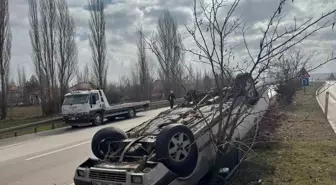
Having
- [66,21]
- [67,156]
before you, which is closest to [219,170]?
[67,156]

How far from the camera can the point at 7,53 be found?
27.6 meters

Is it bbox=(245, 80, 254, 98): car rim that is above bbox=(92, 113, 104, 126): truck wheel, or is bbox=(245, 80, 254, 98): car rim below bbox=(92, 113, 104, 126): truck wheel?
above

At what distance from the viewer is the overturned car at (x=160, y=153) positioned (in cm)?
436

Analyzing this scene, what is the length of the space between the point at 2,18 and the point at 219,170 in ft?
84.6

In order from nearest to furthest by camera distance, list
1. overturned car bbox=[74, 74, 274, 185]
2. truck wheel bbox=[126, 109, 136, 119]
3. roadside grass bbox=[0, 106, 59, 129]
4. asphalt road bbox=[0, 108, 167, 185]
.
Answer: overturned car bbox=[74, 74, 274, 185] < asphalt road bbox=[0, 108, 167, 185] < truck wheel bbox=[126, 109, 136, 119] < roadside grass bbox=[0, 106, 59, 129]

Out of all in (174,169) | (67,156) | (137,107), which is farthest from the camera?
(137,107)

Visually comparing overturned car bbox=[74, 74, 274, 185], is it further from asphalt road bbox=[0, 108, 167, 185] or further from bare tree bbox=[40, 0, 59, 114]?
bare tree bbox=[40, 0, 59, 114]

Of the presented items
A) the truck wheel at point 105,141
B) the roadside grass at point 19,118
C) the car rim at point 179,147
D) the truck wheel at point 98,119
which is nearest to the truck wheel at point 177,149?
the car rim at point 179,147

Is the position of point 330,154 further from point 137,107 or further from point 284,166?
point 137,107

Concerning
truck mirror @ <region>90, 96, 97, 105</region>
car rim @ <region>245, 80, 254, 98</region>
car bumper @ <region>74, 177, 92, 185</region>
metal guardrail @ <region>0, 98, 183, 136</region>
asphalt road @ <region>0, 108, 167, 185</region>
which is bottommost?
asphalt road @ <region>0, 108, 167, 185</region>

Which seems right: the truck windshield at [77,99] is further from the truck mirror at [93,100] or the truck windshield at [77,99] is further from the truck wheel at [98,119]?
the truck wheel at [98,119]

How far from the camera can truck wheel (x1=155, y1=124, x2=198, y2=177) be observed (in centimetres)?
450

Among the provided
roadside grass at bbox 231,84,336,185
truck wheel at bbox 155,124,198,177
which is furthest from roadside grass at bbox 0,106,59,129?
truck wheel at bbox 155,124,198,177

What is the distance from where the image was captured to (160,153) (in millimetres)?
4484
